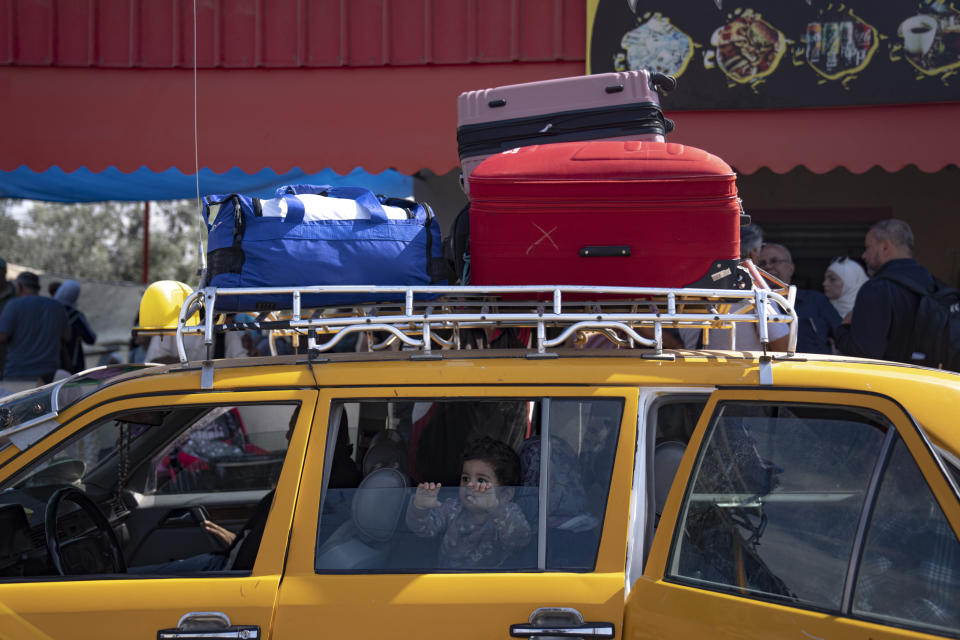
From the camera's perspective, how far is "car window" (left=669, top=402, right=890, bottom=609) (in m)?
2.12

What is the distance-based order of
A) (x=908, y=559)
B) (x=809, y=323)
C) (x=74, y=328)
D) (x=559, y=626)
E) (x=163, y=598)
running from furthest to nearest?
(x=74, y=328)
(x=809, y=323)
(x=163, y=598)
(x=559, y=626)
(x=908, y=559)

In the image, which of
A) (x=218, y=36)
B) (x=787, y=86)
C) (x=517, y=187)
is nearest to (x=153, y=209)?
(x=218, y=36)

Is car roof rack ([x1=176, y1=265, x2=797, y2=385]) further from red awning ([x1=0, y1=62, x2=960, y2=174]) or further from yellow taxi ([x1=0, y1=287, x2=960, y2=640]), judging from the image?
red awning ([x1=0, y1=62, x2=960, y2=174])

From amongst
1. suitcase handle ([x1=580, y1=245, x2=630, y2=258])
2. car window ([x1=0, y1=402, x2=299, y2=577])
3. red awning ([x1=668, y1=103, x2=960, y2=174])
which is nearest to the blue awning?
red awning ([x1=668, y1=103, x2=960, y2=174])

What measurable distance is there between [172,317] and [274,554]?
1.16 meters

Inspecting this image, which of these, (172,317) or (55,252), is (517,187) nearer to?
(172,317)

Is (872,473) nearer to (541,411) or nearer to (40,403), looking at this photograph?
(541,411)

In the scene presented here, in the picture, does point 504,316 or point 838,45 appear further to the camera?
point 838,45

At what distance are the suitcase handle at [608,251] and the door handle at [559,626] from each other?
3.70 feet

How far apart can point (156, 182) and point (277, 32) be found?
8.37 ft

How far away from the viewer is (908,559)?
2.00 metres

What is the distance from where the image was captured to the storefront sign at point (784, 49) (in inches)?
237

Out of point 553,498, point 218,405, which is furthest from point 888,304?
point 218,405

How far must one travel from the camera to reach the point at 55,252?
110 ft
